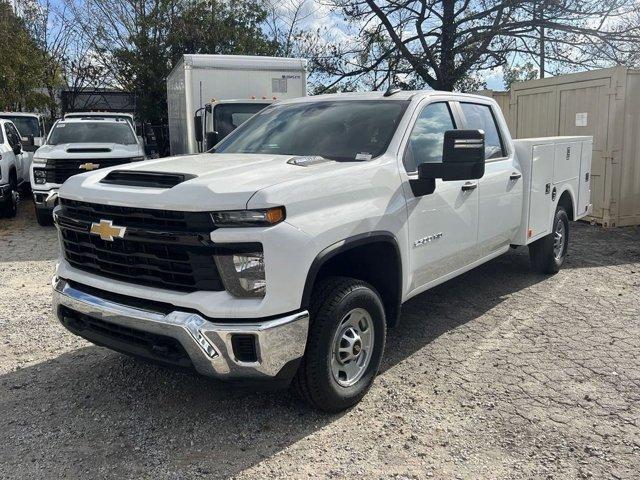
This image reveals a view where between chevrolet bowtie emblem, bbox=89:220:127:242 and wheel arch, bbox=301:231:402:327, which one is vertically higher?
chevrolet bowtie emblem, bbox=89:220:127:242

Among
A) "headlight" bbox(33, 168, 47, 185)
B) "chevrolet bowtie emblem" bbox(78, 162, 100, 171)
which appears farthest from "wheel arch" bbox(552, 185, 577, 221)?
"headlight" bbox(33, 168, 47, 185)

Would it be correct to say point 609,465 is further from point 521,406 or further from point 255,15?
point 255,15

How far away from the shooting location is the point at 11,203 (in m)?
11.5

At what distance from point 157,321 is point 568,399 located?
2.61 m

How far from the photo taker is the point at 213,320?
9.77 feet

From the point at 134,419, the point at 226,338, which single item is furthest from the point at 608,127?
the point at 134,419

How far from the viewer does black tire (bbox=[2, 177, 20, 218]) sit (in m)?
11.4

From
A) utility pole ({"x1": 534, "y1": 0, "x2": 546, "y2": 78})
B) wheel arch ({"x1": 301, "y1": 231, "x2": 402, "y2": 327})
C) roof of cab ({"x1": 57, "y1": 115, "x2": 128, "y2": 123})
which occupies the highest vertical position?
utility pole ({"x1": 534, "y1": 0, "x2": 546, "y2": 78})

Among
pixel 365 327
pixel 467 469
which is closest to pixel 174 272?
pixel 365 327

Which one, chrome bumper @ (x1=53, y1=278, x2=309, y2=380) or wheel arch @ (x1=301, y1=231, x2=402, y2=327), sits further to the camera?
wheel arch @ (x1=301, y1=231, x2=402, y2=327)

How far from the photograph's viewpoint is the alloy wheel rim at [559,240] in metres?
6.75

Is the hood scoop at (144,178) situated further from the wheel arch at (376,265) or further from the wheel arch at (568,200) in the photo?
the wheel arch at (568,200)

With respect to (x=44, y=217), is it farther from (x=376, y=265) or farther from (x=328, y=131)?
(x=376, y=265)

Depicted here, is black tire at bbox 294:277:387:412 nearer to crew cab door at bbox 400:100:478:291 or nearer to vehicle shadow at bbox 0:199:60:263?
crew cab door at bbox 400:100:478:291
